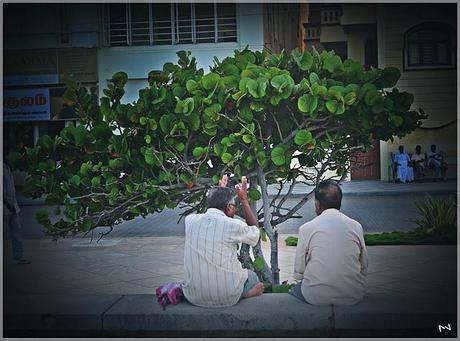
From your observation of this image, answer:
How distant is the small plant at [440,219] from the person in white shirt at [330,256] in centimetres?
485

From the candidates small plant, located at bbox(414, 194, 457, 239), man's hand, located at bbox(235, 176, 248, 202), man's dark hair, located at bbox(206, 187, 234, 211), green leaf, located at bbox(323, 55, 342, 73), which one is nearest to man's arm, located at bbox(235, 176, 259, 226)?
man's hand, located at bbox(235, 176, 248, 202)

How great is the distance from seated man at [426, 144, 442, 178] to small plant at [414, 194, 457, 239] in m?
8.95

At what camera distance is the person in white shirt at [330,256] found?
419 centimetres

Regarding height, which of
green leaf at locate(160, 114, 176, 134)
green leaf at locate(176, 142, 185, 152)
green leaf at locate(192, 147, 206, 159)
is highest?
green leaf at locate(160, 114, 176, 134)

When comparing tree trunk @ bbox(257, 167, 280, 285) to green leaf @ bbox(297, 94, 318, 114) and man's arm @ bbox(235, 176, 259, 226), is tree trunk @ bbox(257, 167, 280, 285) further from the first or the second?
green leaf @ bbox(297, 94, 318, 114)

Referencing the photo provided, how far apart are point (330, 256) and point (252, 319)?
765mm

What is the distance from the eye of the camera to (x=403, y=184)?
1909cm

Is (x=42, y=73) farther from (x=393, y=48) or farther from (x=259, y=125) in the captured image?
(x=259, y=125)

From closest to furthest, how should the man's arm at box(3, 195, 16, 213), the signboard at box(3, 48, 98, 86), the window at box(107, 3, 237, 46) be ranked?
the man's arm at box(3, 195, 16, 213)
the signboard at box(3, 48, 98, 86)
the window at box(107, 3, 237, 46)

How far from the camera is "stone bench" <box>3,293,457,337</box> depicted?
431 cm

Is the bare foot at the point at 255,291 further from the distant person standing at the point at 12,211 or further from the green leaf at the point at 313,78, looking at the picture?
the distant person standing at the point at 12,211

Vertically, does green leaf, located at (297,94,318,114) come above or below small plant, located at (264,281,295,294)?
above

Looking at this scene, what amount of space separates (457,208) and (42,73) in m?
13.6

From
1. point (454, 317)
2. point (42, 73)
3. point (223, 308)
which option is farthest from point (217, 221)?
point (42, 73)
